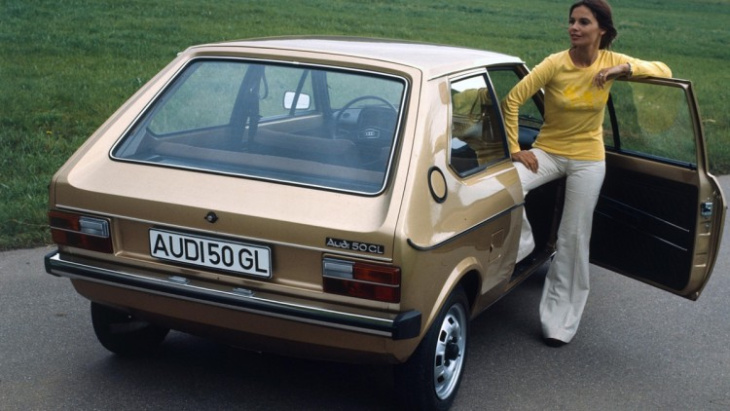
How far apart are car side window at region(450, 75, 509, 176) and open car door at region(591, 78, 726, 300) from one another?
35.3 inches

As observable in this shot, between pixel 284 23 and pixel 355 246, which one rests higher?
pixel 355 246

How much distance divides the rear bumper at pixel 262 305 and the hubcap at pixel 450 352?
51 centimetres

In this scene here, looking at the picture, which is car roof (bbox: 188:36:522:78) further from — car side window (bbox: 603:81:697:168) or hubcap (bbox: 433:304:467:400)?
hubcap (bbox: 433:304:467:400)

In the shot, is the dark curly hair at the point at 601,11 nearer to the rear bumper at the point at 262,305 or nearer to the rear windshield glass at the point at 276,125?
the rear windshield glass at the point at 276,125

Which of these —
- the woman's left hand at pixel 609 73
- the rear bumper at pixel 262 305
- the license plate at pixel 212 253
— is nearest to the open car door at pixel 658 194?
the woman's left hand at pixel 609 73

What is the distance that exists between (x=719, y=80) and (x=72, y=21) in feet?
38.5

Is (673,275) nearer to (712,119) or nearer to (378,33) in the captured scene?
(712,119)

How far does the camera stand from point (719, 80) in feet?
57.4

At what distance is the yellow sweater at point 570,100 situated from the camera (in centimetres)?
485

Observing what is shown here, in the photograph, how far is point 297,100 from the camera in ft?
14.7

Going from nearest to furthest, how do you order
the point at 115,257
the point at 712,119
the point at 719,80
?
the point at 115,257
the point at 712,119
the point at 719,80

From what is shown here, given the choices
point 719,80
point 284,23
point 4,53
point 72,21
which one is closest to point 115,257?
point 4,53

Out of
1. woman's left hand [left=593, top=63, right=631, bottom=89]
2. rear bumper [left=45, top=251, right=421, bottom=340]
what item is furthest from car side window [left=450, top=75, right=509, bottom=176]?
rear bumper [left=45, top=251, right=421, bottom=340]

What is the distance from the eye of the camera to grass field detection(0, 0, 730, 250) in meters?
8.56
